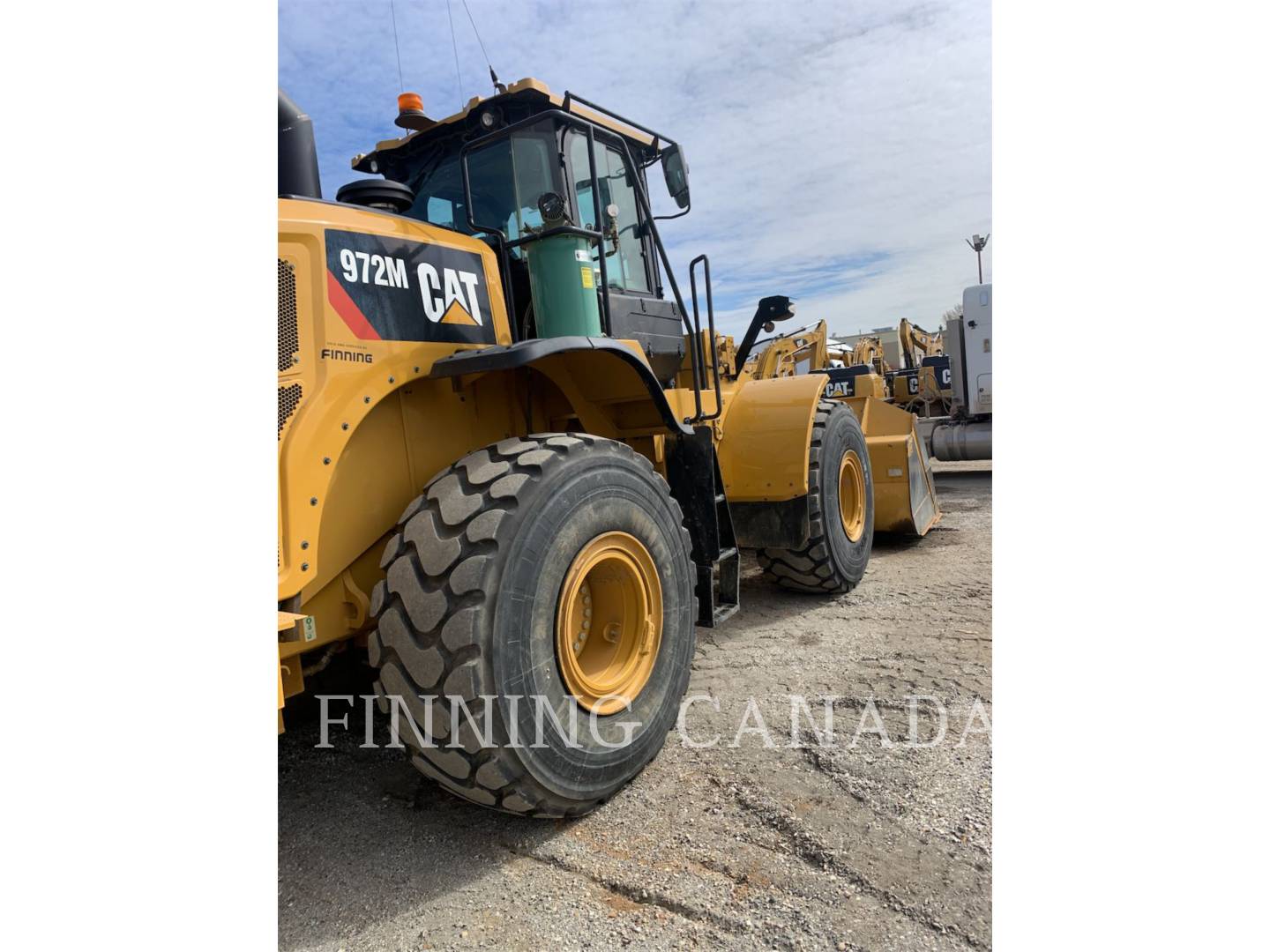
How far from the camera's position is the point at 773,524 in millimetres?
4754

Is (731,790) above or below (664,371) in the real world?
below

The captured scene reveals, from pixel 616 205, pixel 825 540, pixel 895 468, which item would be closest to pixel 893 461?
pixel 895 468

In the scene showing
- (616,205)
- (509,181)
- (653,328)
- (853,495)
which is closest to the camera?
(509,181)

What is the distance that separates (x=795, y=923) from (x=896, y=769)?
0.90m

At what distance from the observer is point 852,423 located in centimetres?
547

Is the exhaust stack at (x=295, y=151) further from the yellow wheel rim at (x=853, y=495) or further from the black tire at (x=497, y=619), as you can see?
the yellow wheel rim at (x=853, y=495)

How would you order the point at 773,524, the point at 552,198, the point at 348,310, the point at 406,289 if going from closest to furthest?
the point at 348,310 < the point at 406,289 < the point at 552,198 < the point at 773,524

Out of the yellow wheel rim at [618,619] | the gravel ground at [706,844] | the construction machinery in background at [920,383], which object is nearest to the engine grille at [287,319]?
the yellow wheel rim at [618,619]

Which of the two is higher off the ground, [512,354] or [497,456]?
[512,354]

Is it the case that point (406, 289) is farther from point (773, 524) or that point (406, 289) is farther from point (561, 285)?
point (773, 524)

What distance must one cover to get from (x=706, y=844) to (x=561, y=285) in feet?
6.49

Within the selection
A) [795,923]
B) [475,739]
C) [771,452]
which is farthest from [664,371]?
[795,923]

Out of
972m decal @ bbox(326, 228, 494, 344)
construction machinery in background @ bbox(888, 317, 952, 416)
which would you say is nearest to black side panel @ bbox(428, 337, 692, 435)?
972m decal @ bbox(326, 228, 494, 344)

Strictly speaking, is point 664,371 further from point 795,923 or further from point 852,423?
point 795,923
